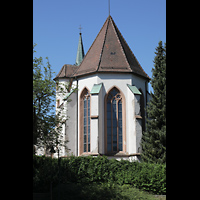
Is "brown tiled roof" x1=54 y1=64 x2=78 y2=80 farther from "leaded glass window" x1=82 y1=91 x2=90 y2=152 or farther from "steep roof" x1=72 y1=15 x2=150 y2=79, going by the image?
"leaded glass window" x1=82 y1=91 x2=90 y2=152

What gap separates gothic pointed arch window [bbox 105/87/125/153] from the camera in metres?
26.1

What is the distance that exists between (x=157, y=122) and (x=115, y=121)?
4.01 meters

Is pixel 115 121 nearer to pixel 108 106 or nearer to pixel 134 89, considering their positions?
pixel 108 106

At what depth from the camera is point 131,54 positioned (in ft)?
98.4

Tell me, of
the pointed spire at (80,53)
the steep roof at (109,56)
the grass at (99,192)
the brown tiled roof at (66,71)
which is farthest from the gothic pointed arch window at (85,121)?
the pointed spire at (80,53)

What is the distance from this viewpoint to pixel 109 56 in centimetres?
2838

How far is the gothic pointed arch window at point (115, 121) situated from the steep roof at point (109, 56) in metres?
2.15

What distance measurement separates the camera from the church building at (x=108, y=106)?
84.5 ft

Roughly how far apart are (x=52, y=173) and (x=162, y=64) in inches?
469

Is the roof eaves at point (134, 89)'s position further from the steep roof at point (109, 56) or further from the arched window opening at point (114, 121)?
the steep roof at point (109, 56)

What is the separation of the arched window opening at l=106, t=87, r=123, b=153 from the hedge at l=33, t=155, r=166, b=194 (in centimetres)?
517

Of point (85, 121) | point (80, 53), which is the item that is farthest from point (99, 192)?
point (80, 53)
